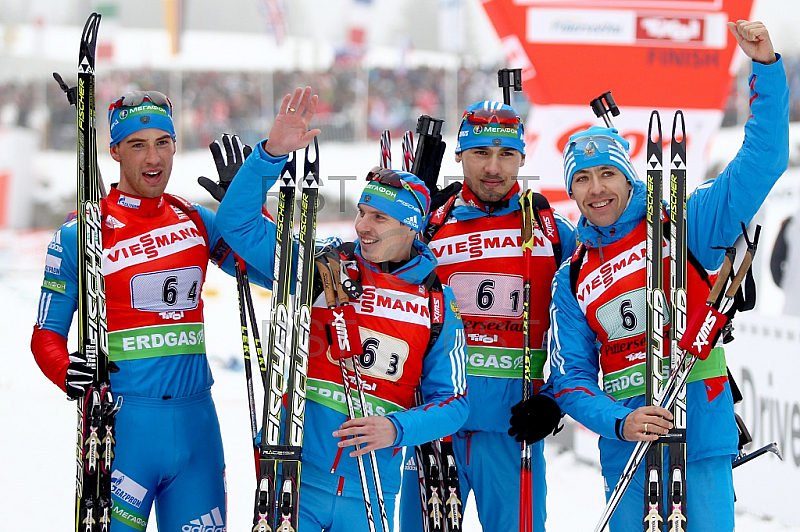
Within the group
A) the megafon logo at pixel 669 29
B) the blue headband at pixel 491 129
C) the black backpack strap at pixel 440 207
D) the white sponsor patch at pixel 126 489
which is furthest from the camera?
the megafon logo at pixel 669 29

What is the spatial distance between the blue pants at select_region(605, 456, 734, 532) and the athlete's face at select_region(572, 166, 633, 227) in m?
Result: 0.82

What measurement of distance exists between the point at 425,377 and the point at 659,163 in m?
1.01

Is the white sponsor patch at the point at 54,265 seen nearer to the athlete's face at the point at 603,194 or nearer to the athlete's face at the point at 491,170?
the athlete's face at the point at 491,170

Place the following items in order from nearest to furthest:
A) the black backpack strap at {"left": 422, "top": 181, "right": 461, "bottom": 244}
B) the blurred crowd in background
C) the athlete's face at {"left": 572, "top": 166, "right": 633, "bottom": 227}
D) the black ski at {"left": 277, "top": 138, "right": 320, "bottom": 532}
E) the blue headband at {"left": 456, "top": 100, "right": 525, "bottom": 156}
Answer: the black ski at {"left": 277, "top": 138, "right": 320, "bottom": 532} < the athlete's face at {"left": 572, "top": 166, "right": 633, "bottom": 227} < the blue headband at {"left": 456, "top": 100, "right": 525, "bottom": 156} < the black backpack strap at {"left": 422, "top": 181, "right": 461, "bottom": 244} < the blurred crowd in background

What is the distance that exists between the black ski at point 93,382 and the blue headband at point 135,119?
188 millimetres

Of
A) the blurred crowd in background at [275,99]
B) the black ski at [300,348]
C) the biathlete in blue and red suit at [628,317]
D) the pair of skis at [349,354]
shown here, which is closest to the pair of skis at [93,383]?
the black ski at [300,348]

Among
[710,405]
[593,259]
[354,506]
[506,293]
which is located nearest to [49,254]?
[354,506]

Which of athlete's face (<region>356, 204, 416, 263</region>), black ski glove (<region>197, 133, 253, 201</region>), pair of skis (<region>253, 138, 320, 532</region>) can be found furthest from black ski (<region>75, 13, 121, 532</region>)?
athlete's face (<region>356, 204, 416, 263</region>)

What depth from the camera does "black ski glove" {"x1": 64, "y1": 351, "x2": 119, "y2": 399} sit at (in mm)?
2854

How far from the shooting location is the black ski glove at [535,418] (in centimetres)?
293

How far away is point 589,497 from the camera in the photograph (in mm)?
5598

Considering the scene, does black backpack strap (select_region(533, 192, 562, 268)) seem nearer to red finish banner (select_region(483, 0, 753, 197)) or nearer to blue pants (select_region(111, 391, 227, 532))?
blue pants (select_region(111, 391, 227, 532))

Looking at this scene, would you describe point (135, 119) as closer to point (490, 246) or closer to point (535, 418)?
point (490, 246)

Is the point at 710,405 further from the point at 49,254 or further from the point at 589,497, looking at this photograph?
the point at 589,497
